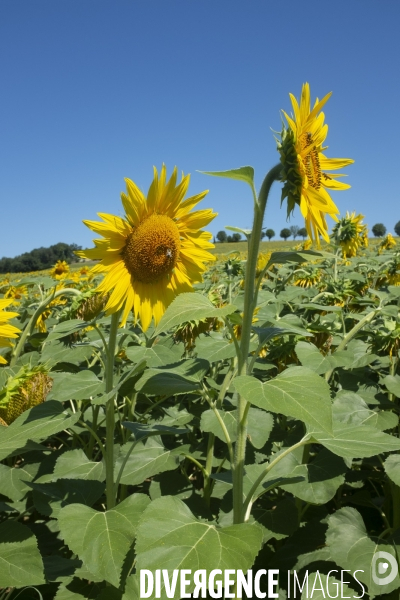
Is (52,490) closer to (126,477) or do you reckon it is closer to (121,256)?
(126,477)

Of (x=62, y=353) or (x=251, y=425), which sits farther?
(x=62, y=353)

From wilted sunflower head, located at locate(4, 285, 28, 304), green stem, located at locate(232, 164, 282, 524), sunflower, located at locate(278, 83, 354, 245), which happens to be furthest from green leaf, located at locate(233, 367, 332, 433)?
wilted sunflower head, located at locate(4, 285, 28, 304)

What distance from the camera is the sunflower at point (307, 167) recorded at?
117 centimetres

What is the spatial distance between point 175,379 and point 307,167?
689 mm

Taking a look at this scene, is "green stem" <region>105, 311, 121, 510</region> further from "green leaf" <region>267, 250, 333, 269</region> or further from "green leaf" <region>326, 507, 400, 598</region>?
"green leaf" <region>326, 507, 400, 598</region>

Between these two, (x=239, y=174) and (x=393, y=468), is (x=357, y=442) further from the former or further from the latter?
(x=239, y=174)

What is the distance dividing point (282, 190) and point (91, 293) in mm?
1133

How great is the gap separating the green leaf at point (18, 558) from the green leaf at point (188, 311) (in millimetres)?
787

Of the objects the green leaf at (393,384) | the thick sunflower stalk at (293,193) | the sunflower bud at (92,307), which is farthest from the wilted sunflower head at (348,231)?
the thick sunflower stalk at (293,193)

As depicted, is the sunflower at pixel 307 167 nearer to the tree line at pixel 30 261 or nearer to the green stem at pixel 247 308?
the green stem at pixel 247 308

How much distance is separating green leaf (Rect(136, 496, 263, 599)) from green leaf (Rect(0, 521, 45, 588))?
0.41m

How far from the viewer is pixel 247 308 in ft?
4.00

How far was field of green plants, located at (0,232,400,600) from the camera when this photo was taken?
112 centimetres

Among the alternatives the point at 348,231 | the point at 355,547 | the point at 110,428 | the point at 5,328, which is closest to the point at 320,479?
the point at 355,547
